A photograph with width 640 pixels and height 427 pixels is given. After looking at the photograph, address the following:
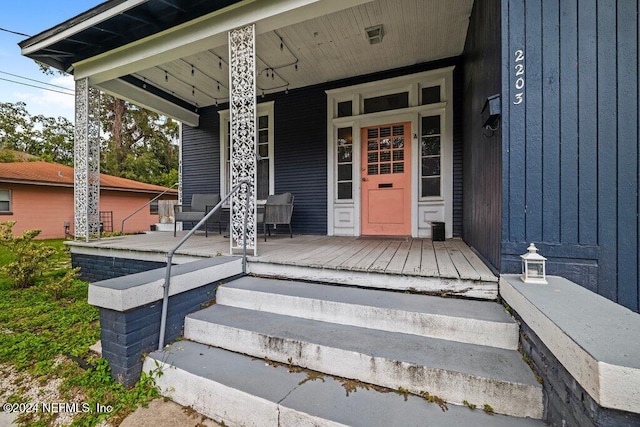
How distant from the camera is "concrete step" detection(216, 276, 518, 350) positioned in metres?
1.63

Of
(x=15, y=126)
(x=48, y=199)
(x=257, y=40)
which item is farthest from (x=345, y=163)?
(x=15, y=126)

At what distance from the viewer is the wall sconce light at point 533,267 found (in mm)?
1687

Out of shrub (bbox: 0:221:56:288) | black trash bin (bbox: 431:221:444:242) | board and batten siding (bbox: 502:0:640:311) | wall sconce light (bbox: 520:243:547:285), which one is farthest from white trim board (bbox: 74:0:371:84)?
black trash bin (bbox: 431:221:444:242)

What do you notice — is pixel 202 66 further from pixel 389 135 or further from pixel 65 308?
pixel 65 308

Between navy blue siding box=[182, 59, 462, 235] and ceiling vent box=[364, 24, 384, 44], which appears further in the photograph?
navy blue siding box=[182, 59, 462, 235]

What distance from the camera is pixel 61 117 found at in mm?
18078

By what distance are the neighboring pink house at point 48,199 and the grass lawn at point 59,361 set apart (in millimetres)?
8962

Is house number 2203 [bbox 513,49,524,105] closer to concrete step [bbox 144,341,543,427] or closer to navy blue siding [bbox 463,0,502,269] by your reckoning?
navy blue siding [bbox 463,0,502,269]

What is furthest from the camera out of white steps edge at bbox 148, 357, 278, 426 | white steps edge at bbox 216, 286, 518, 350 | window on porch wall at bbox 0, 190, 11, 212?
window on porch wall at bbox 0, 190, 11, 212

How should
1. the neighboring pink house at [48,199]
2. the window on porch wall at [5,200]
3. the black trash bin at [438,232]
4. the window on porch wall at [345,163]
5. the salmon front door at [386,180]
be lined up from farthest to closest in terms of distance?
the neighboring pink house at [48,199] → the window on porch wall at [5,200] → the window on porch wall at [345,163] → the salmon front door at [386,180] → the black trash bin at [438,232]

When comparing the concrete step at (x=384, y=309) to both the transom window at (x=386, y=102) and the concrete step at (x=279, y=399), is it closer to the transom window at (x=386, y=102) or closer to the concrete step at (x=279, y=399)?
the concrete step at (x=279, y=399)

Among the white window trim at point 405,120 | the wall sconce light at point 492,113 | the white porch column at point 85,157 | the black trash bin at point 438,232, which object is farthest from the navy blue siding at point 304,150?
the wall sconce light at point 492,113

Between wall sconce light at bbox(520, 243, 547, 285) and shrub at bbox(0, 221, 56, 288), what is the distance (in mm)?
5646

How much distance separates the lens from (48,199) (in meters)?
10.3
